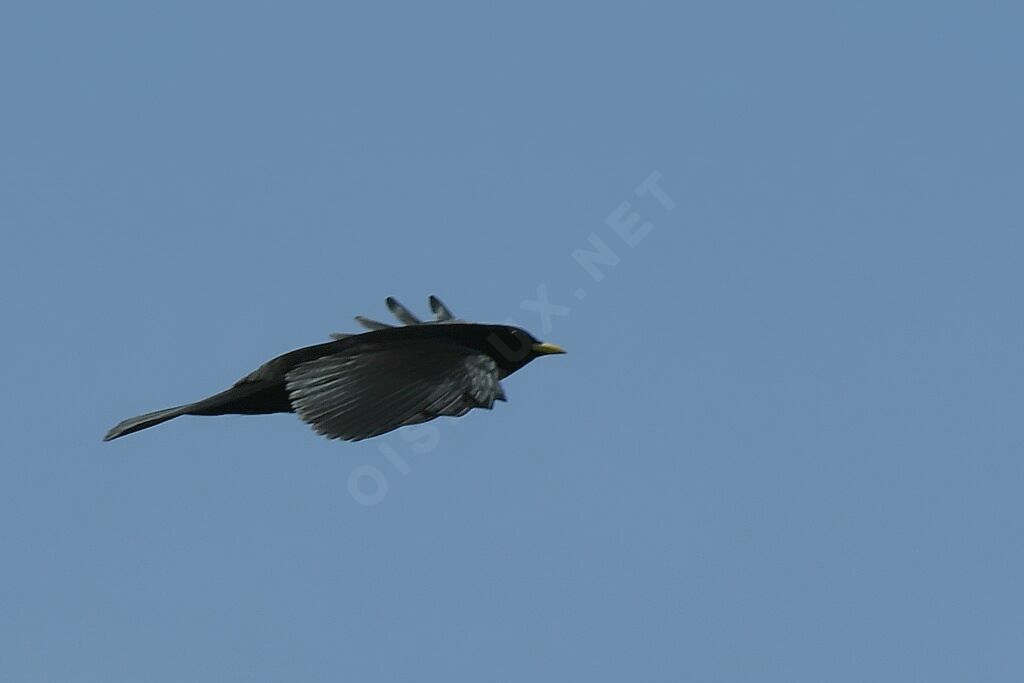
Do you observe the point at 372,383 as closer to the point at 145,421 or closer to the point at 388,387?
the point at 388,387

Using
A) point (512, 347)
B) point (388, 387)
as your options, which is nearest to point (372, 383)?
point (388, 387)

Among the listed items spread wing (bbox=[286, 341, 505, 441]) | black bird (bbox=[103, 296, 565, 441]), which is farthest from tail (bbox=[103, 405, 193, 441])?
spread wing (bbox=[286, 341, 505, 441])

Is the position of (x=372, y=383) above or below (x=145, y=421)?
below

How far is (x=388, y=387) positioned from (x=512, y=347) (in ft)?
6.80

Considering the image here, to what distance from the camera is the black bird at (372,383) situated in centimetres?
1423

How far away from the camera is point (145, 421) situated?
622 inches

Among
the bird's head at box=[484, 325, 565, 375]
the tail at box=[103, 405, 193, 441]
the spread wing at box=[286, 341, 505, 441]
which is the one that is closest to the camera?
the spread wing at box=[286, 341, 505, 441]

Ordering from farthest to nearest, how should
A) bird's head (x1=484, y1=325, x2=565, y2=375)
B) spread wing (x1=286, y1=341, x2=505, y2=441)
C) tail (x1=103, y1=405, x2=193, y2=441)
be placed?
bird's head (x1=484, y1=325, x2=565, y2=375) < tail (x1=103, y1=405, x2=193, y2=441) < spread wing (x1=286, y1=341, x2=505, y2=441)

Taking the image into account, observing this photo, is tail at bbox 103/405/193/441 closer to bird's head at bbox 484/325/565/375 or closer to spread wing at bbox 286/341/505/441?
spread wing at bbox 286/341/505/441

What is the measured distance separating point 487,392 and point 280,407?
1.89 meters

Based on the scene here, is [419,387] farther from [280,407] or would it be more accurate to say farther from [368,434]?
[280,407]

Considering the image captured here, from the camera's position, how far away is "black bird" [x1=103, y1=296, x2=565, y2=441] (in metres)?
14.2

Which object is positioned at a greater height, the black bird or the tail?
the tail

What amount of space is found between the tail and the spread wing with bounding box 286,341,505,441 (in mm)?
1120
